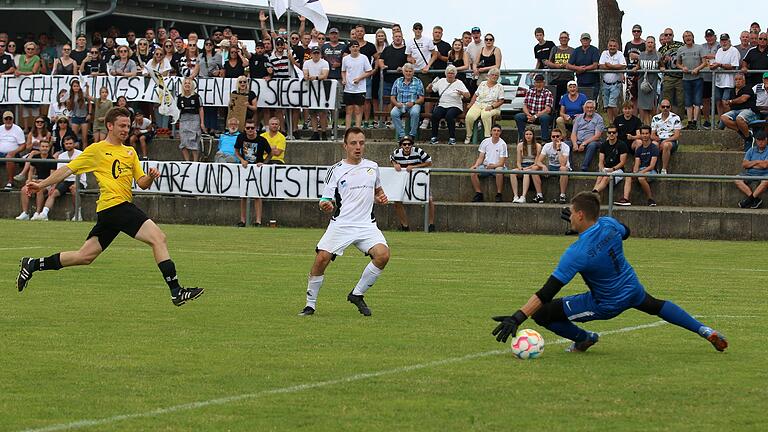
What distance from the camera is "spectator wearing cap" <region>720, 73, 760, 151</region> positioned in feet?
85.0

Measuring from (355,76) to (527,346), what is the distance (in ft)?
64.2

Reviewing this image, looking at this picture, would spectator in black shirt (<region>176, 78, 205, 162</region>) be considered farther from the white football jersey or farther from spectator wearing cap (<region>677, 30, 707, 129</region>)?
the white football jersey

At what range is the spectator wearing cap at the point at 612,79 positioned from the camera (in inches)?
1090

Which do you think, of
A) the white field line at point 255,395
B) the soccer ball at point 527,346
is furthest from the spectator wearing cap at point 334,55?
the soccer ball at point 527,346

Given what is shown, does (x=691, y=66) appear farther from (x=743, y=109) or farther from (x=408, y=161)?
(x=408, y=161)

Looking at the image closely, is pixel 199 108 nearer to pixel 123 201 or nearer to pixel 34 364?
pixel 123 201

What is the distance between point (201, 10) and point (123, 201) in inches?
1292

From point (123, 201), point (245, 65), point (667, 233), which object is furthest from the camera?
point (245, 65)

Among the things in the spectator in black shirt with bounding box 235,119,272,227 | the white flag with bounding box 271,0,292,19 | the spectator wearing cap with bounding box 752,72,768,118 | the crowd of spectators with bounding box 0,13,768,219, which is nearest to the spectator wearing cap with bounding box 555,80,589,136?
the crowd of spectators with bounding box 0,13,768,219

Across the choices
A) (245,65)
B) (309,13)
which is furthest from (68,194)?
(309,13)

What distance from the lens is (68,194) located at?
28656mm

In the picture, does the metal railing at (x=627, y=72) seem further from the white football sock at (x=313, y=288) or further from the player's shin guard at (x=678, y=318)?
the player's shin guard at (x=678, y=318)

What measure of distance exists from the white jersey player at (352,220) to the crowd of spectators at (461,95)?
13.1 metres

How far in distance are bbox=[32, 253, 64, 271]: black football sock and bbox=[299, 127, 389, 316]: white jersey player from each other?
9.50 ft
